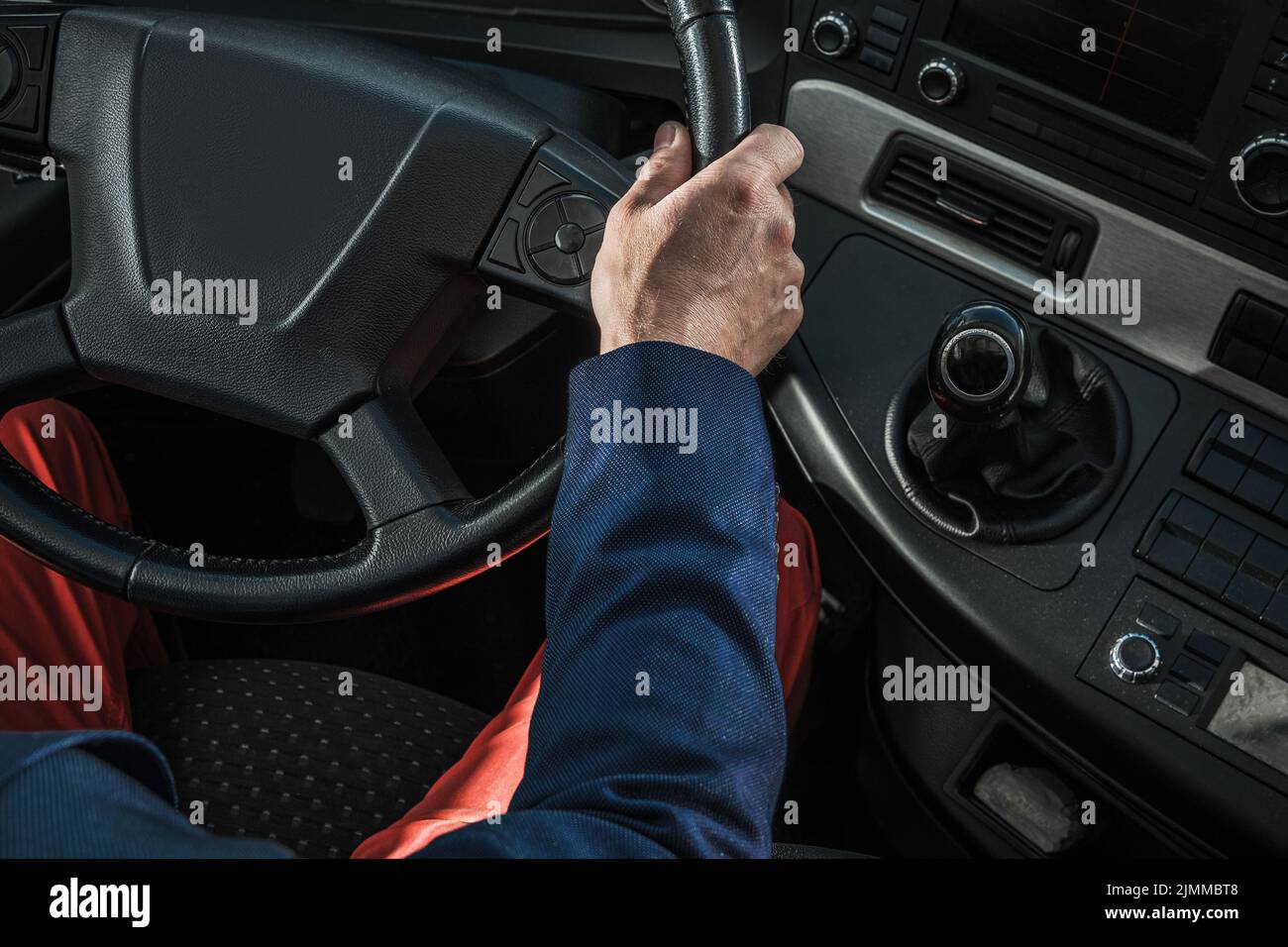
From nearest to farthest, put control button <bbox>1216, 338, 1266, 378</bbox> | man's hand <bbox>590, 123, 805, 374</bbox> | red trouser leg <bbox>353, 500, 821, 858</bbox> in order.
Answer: man's hand <bbox>590, 123, 805, 374</bbox>
red trouser leg <bbox>353, 500, 821, 858</bbox>
control button <bbox>1216, 338, 1266, 378</bbox>

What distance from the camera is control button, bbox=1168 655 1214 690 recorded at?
3.18ft

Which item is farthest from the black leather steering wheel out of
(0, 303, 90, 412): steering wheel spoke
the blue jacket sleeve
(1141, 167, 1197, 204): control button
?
(1141, 167, 1197, 204): control button

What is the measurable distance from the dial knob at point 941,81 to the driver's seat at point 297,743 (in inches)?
29.8

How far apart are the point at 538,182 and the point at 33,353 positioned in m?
0.46

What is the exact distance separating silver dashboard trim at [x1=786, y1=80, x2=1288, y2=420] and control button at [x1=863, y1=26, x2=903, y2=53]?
0.05 m

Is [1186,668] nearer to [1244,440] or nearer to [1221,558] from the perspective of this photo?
[1221,558]

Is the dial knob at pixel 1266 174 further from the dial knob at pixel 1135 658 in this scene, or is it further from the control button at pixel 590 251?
the control button at pixel 590 251

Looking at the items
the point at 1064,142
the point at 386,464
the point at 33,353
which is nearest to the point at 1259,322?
the point at 1064,142

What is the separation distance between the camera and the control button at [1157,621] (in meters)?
0.99

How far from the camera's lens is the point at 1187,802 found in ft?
3.17

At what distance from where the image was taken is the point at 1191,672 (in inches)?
38.3

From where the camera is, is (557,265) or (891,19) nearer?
(557,265)

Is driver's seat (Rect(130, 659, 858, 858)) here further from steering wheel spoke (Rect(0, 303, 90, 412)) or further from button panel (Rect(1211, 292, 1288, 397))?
button panel (Rect(1211, 292, 1288, 397))
